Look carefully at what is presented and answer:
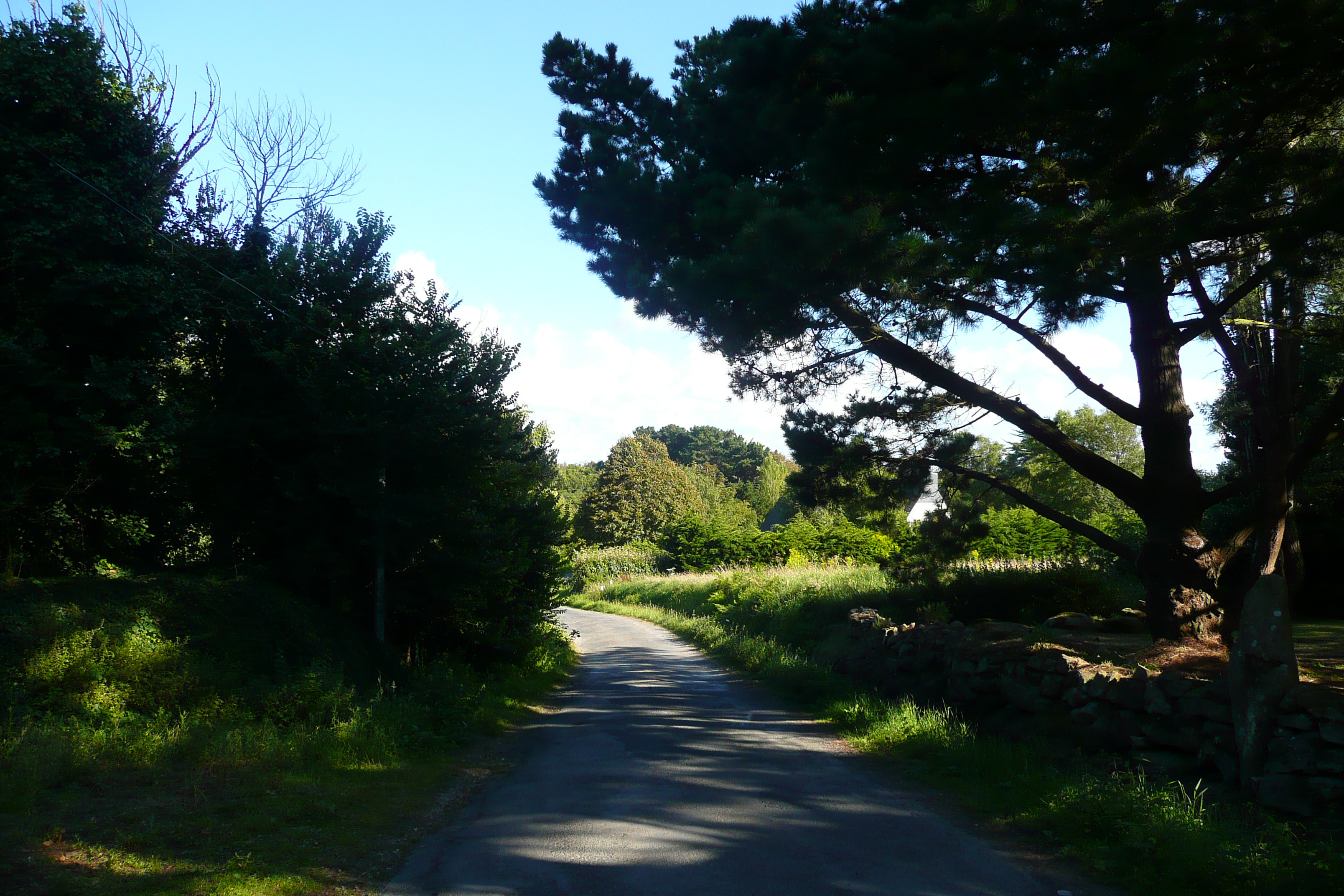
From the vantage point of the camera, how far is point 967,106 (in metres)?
7.13

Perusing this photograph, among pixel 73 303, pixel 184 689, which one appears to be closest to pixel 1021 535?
pixel 184 689

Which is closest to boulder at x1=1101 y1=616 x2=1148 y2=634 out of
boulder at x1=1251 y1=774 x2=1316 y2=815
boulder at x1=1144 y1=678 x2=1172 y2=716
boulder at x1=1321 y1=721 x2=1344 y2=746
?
boulder at x1=1144 y1=678 x2=1172 y2=716

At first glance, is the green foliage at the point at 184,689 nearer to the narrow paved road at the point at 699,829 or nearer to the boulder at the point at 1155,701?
the narrow paved road at the point at 699,829

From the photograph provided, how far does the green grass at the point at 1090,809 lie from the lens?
4.75 meters

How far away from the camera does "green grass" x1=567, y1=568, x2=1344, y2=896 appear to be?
475cm

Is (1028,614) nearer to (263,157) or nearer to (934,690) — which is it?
(934,690)

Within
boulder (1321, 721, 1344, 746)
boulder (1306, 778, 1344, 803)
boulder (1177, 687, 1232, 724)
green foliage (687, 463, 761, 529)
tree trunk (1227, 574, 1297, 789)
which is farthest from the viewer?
green foliage (687, 463, 761, 529)

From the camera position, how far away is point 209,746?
291 inches

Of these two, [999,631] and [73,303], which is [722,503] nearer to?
[999,631]

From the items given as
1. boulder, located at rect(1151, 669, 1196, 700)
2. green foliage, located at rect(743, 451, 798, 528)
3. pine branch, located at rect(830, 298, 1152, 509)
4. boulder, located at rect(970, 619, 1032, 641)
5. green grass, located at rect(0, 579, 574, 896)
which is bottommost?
green grass, located at rect(0, 579, 574, 896)

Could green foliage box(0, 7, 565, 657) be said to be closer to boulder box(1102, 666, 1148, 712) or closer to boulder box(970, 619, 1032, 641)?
boulder box(970, 619, 1032, 641)

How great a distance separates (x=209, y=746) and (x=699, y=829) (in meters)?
4.58

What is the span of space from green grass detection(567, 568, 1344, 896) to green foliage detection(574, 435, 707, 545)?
40.2 meters

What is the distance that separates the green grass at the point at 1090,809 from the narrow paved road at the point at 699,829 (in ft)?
1.78
